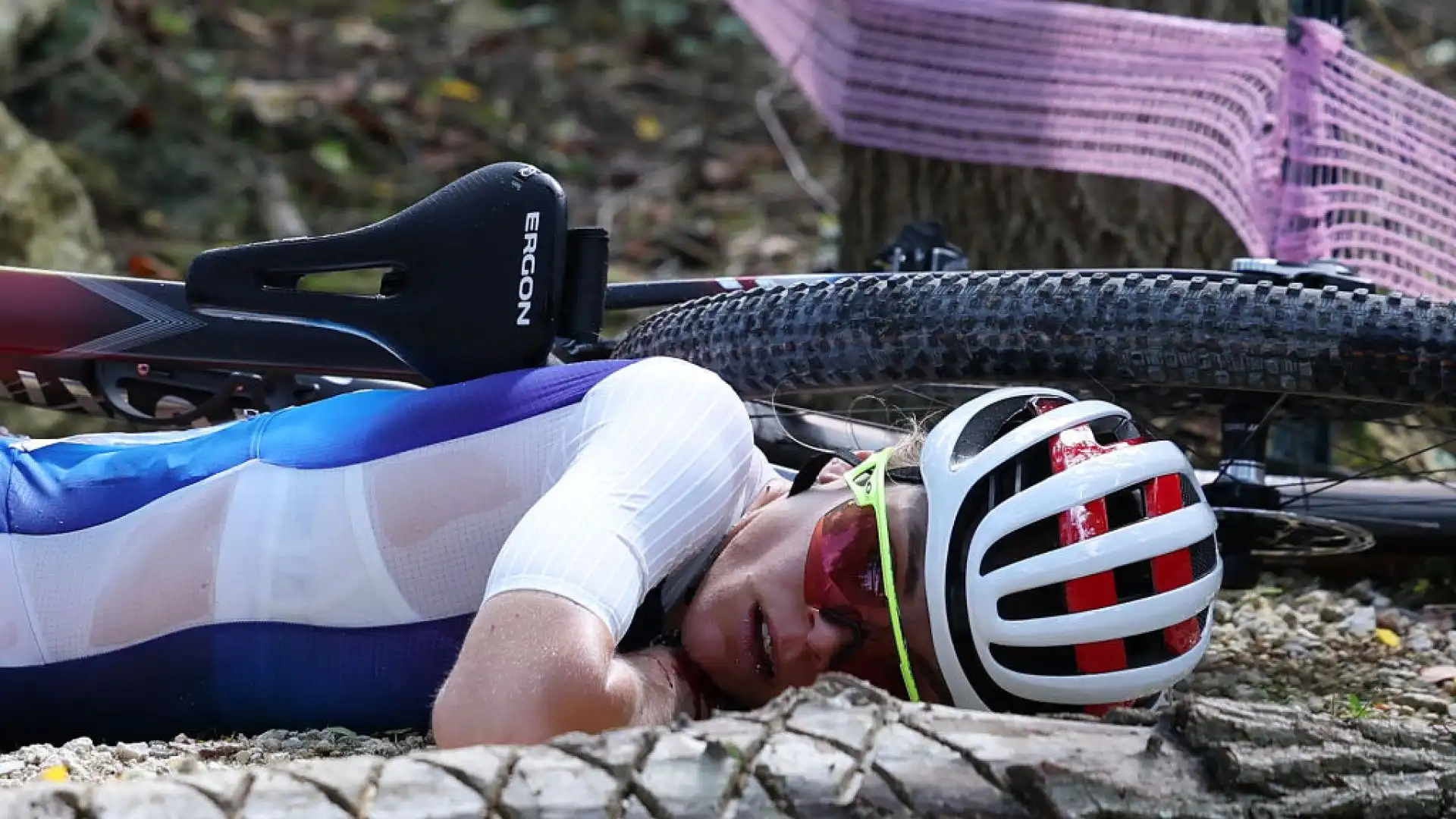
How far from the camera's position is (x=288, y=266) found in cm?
238

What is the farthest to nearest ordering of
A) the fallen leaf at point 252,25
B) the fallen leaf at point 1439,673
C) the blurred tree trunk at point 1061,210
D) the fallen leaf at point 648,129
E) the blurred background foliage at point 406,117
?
the fallen leaf at point 252,25 < the fallen leaf at point 648,129 < the blurred background foliage at point 406,117 < the blurred tree trunk at point 1061,210 < the fallen leaf at point 1439,673

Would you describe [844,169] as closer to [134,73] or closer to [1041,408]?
[1041,408]

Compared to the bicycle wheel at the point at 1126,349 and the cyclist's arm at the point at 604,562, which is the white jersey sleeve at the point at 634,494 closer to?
the cyclist's arm at the point at 604,562

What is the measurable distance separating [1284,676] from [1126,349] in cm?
69

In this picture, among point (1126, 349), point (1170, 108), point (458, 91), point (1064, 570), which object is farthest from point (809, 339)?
point (458, 91)

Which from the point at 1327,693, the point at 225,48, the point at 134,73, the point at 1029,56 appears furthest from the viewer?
the point at 225,48

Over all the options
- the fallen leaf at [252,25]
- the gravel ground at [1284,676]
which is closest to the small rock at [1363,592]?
the gravel ground at [1284,676]

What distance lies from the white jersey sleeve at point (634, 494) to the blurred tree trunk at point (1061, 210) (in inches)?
74.7

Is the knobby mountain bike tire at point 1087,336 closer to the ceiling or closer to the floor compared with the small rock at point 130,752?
closer to the ceiling

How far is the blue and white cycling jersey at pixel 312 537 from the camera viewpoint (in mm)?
2158

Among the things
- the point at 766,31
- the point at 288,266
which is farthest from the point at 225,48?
the point at 288,266

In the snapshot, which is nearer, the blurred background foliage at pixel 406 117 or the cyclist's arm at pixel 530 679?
the cyclist's arm at pixel 530 679

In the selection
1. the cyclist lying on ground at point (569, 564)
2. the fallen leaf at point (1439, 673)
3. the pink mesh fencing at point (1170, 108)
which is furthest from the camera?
the pink mesh fencing at point (1170, 108)

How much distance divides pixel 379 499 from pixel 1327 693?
1.45 meters
